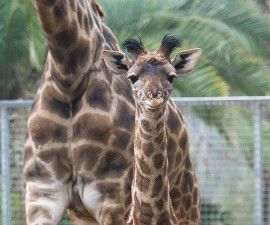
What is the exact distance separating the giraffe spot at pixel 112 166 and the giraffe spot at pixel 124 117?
0.22m

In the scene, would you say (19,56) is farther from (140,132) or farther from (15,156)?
(140,132)

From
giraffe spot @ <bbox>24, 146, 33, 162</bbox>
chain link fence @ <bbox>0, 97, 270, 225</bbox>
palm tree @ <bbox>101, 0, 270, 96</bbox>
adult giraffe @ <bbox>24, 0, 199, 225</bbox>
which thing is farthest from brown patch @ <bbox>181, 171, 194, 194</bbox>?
palm tree @ <bbox>101, 0, 270, 96</bbox>

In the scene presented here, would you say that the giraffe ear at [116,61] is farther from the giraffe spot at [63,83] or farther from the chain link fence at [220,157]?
the chain link fence at [220,157]

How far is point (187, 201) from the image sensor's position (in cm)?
832

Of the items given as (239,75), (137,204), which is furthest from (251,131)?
(137,204)

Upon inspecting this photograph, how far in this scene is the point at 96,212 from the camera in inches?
277

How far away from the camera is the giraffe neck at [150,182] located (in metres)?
6.12

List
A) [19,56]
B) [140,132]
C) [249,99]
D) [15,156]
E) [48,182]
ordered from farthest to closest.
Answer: [19,56] → [15,156] → [249,99] → [48,182] → [140,132]

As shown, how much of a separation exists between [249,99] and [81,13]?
3461 millimetres

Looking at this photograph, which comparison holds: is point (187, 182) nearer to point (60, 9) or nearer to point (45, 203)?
point (45, 203)

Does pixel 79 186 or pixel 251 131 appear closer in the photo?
pixel 79 186

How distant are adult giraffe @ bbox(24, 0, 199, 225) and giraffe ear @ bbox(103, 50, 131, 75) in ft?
2.22

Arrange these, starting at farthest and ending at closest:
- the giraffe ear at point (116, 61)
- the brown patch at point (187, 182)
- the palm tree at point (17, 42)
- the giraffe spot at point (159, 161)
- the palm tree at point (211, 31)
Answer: the palm tree at point (211, 31) < the palm tree at point (17, 42) < the brown patch at point (187, 182) < the giraffe ear at point (116, 61) < the giraffe spot at point (159, 161)

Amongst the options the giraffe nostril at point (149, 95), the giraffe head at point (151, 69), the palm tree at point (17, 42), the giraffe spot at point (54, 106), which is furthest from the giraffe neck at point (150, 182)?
the palm tree at point (17, 42)
